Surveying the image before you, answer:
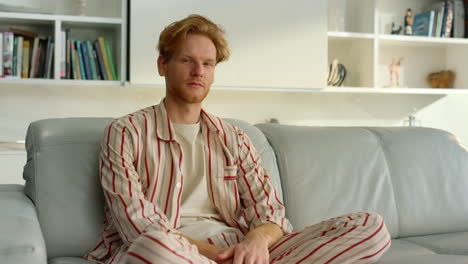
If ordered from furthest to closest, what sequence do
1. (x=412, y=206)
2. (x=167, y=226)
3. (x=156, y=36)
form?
(x=156, y=36), (x=412, y=206), (x=167, y=226)

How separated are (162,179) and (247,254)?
1.26 ft

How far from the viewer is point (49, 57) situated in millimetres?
3162

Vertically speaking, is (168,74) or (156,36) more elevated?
(156,36)

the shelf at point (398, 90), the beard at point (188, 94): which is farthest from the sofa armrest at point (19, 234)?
the shelf at point (398, 90)

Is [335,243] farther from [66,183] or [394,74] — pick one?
[394,74]

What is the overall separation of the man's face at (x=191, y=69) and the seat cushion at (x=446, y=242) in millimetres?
928

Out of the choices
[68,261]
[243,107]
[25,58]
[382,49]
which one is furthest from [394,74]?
[68,261]

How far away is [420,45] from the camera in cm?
397

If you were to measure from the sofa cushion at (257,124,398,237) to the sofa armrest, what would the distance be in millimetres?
876

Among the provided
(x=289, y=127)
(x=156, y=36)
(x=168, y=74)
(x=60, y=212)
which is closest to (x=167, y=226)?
(x=60, y=212)

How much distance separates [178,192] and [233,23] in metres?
1.79

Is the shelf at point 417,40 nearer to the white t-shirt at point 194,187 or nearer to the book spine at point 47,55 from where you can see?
the book spine at point 47,55

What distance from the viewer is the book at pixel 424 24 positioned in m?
3.81

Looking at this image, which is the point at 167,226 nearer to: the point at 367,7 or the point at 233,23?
the point at 233,23
